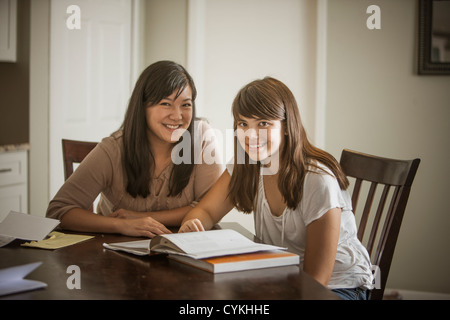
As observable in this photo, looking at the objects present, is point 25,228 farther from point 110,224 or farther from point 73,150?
point 73,150

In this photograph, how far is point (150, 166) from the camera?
6.55 feet

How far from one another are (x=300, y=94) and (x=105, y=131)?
53.3 inches

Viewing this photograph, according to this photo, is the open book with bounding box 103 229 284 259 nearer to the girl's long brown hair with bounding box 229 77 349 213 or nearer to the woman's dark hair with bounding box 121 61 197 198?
the girl's long brown hair with bounding box 229 77 349 213

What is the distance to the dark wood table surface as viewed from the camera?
1.05 metres

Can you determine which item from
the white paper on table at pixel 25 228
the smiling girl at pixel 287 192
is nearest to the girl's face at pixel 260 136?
the smiling girl at pixel 287 192

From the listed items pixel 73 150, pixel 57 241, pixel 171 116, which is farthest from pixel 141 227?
pixel 73 150

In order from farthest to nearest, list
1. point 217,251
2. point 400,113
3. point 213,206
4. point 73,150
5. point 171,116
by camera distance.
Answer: point 400,113
point 73,150
point 171,116
point 213,206
point 217,251

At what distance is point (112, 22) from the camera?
3.60m

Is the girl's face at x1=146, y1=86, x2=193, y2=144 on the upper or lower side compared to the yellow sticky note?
upper

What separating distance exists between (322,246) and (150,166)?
0.79 metres

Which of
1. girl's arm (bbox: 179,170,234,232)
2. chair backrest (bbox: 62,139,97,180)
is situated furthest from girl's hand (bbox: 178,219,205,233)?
chair backrest (bbox: 62,139,97,180)

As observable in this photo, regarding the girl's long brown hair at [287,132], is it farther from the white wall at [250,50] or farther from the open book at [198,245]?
the white wall at [250,50]

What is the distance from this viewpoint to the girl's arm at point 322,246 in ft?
4.76

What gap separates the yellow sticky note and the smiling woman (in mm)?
246
